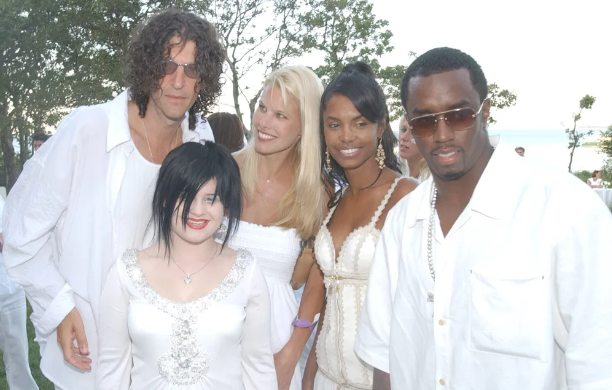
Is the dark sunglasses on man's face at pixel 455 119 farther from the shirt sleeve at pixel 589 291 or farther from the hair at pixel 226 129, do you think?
the hair at pixel 226 129

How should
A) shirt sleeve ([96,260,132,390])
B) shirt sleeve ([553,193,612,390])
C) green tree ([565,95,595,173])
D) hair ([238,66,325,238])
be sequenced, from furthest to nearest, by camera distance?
green tree ([565,95,595,173])
hair ([238,66,325,238])
shirt sleeve ([96,260,132,390])
shirt sleeve ([553,193,612,390])

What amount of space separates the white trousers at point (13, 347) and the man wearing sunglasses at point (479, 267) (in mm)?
4174

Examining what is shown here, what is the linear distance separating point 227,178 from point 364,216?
34.9 inches

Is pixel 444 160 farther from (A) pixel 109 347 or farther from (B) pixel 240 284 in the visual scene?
(A) pixel 109 347

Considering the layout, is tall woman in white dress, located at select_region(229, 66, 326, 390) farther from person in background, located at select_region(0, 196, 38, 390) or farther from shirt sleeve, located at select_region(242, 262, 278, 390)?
person in background, located at select_region(0, 196, 38, 390)

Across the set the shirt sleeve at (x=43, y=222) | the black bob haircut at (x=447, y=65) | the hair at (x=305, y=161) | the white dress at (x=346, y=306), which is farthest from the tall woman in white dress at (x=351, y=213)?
the shirt sleeve at (x=43, y=222)

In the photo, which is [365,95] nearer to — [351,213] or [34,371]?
[351,213]

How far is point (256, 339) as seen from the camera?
2484 millimetres

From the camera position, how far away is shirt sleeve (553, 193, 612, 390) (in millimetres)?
1662

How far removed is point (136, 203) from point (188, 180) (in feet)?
1.49

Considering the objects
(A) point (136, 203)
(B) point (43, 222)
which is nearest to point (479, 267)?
(A) point (136, 203)

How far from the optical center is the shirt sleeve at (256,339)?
2.48 meters

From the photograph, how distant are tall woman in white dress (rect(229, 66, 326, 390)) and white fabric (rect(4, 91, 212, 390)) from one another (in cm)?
86

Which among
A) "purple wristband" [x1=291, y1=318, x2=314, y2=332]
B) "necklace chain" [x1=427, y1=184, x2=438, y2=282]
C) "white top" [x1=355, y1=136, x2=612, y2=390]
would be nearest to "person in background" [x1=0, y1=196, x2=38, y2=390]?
"purple wristband" [x1=291, y1=318, x2=314, y2=332]
